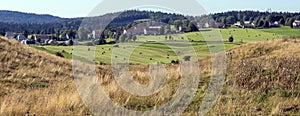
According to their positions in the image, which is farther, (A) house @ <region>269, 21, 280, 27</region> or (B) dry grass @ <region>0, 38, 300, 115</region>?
(A) house @ <region>269, 21, 280, 27</region>

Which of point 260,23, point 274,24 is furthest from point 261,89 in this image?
point 260,23

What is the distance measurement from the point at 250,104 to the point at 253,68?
3347 millimetres

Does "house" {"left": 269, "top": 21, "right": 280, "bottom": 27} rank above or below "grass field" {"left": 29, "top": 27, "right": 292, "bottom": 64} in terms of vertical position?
above

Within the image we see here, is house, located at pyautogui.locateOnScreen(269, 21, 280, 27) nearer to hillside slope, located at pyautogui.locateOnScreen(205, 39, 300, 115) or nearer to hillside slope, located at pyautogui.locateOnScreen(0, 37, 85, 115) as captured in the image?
hillside slope, located at pyautogui.locateOnScreen(0, 37, 85, 115)

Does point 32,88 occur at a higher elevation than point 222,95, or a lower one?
lower

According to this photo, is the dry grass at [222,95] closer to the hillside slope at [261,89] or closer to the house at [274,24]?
the hillside slope at [261,89]

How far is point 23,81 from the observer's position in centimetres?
1334

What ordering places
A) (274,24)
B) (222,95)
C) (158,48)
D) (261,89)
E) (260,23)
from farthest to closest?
(260,23) → (274,24) → (158,48) → (261,89) → (222,95)

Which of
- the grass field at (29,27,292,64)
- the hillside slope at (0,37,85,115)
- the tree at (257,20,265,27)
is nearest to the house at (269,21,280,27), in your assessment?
the tree at (257,20,265,27)

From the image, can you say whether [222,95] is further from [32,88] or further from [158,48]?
[158,48]

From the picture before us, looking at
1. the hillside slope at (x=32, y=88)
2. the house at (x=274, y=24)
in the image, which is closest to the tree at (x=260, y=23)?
the house at (x=274, y=24)

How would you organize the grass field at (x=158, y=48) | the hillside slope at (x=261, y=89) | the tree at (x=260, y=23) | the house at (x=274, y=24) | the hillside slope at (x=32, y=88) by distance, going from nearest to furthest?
→ 1. the hillside slope at (x=261, y=89)
2. the hillside slope at (x=32, y=88)
3. the grass field at (x=158, y=48)
4. the house at (x=274, y=24)
5. the tree at (x=260, y=23)

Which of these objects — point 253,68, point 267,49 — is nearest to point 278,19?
point 267,49

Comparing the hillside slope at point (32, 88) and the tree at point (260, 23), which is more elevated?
the tree at point (260, 23)
